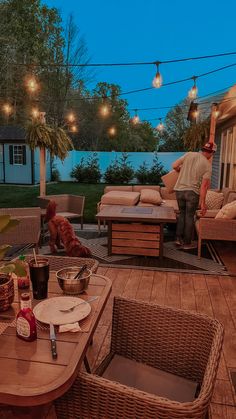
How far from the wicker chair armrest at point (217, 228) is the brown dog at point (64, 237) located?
5.68ft

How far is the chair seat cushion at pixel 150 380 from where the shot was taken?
1.44 meters

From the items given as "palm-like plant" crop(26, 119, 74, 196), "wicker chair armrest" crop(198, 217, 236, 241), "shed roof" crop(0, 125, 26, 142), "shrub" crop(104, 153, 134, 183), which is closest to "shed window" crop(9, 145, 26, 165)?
"shed roof" crop(0, 125, 26, 142)

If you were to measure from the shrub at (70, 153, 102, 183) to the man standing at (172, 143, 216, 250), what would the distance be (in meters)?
9.33

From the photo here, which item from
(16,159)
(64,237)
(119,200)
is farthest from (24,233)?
(16,159)

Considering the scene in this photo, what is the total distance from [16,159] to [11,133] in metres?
1.15

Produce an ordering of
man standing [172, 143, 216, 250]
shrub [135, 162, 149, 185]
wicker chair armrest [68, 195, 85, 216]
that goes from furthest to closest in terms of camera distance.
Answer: shrub [135, 162, 149, 185] → wicker chair armrest [68, 195, 85, 216] → man standing [172, 143, 216, 250]

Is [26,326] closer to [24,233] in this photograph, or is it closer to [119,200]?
[24,233]

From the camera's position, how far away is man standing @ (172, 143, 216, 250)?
16.2ft

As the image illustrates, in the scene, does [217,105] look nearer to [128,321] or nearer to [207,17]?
[128,321]

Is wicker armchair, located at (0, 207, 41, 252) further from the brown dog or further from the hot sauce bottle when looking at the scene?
the hot sauce bottle

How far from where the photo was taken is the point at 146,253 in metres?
4.75

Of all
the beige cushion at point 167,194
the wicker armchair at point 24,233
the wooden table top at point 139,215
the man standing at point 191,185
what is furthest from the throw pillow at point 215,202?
the wicker armchair at point 24,233

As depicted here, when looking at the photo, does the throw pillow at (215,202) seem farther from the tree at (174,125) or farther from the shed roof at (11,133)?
the tree at (174,125)

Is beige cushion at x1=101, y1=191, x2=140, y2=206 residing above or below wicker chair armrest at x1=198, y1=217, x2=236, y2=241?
above
